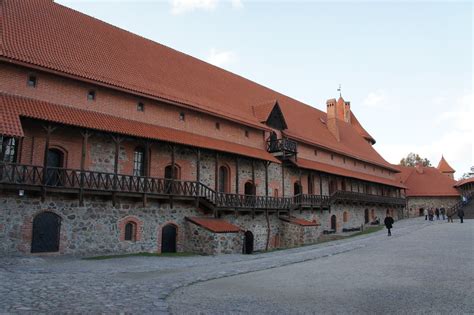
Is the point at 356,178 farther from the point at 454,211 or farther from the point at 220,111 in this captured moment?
the point at 220,111

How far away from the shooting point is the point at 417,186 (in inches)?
1896

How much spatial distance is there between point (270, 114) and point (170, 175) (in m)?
9.51

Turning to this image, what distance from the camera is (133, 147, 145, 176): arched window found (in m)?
17.5

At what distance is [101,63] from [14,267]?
10.4 metres

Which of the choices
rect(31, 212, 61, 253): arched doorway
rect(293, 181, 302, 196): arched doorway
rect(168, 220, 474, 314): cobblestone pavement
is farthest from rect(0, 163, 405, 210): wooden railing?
rect(168, 220, 474, 314): cobblestone pavement

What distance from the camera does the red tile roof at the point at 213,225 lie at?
56.8 ft

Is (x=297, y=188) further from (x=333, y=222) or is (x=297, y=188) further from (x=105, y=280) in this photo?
(x=105, y=280)

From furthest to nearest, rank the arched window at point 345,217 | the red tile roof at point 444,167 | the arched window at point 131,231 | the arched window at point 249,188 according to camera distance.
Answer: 1. the red tile roof at point 444,167
2. the arched window at point 345,217
3. the arched window at point 249,188
4. the arched window at point 131,231

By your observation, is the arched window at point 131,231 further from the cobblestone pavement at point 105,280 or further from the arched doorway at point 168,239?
the cobblestone pavement at point 105,280

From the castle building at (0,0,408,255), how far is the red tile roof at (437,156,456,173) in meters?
39.5

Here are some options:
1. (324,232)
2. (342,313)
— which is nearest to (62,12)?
(342,313)

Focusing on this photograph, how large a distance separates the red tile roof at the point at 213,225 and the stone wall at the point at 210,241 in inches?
5.9

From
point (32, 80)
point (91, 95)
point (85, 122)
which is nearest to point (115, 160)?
point (85, 122)

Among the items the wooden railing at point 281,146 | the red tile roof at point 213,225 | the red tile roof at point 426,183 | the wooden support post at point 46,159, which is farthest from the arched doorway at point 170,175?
the red tile roof at point 426,183
